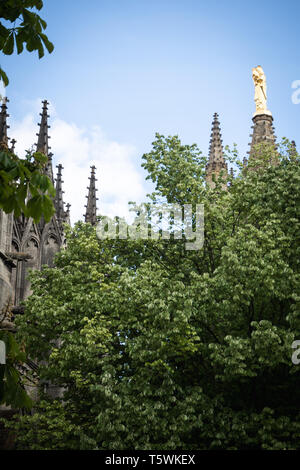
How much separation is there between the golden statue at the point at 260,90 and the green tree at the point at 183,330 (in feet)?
39.3

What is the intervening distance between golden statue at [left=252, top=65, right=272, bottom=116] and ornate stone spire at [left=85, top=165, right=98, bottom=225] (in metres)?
11.0

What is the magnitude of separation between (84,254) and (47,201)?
12907 mm

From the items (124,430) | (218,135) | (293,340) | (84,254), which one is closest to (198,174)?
(84,254)

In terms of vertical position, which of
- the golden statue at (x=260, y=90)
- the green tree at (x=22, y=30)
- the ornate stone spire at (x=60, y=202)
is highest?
the golden statue at (x=260, y=90)

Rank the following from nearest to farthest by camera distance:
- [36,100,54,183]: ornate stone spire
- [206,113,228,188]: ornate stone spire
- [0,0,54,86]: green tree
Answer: [0,0,54,86]: green tree
[36,100,54,183]: ornate stone spire
[206,113,228,188]: ornate stone spire

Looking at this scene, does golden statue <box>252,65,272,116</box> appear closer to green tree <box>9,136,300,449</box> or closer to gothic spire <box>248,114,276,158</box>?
gothic spire <box>248,114,276,158</box>

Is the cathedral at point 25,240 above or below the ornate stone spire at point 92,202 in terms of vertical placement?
below

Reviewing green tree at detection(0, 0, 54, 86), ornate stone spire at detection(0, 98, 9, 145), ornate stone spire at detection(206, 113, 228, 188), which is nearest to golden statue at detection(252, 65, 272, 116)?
ornate stone spire at detection(206, 113, 228, 188)

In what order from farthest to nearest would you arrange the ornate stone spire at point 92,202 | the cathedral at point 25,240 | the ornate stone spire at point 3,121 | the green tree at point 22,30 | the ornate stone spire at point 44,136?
the ornate stone spire at point 92,202
the ornate stone spire at point 44,136
the ornate stone spire at point 3,121
the cathedral at point 25,240
the green tree at point 22,30

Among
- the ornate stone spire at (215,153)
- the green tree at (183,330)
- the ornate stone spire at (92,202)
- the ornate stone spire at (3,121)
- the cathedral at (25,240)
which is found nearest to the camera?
the green tree at (183,330)

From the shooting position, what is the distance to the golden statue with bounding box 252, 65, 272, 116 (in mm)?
29688

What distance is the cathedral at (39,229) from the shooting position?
21641mm

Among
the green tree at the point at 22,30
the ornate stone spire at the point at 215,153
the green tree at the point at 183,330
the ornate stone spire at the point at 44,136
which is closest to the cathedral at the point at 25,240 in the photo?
the ornate stone spire at the point at 44,136

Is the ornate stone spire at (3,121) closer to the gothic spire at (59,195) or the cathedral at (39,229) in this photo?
the cathedral at (39,229)
